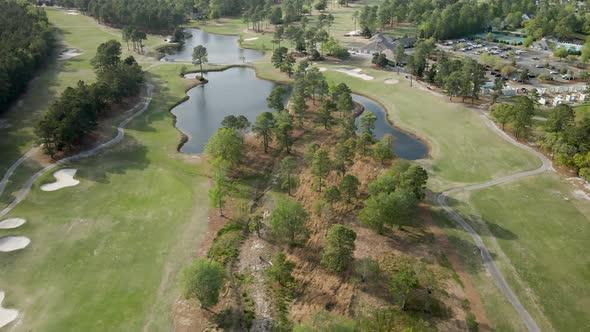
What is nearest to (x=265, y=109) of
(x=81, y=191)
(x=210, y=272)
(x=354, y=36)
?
(x=81, y=191)

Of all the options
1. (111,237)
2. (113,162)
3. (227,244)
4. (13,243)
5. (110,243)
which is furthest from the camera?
(113,162)

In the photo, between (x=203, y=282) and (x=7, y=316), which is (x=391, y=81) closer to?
(x=203, y=282)

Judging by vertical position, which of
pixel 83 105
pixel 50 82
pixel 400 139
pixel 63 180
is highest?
pixel 83 105

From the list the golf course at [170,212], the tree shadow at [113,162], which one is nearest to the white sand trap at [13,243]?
the golf course at [170,212]

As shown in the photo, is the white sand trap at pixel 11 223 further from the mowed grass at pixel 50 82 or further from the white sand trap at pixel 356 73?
the white sand trap at pixel 356 73

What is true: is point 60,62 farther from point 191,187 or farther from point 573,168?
point 573,168

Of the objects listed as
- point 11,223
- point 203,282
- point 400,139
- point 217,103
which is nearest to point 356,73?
point 400,139
